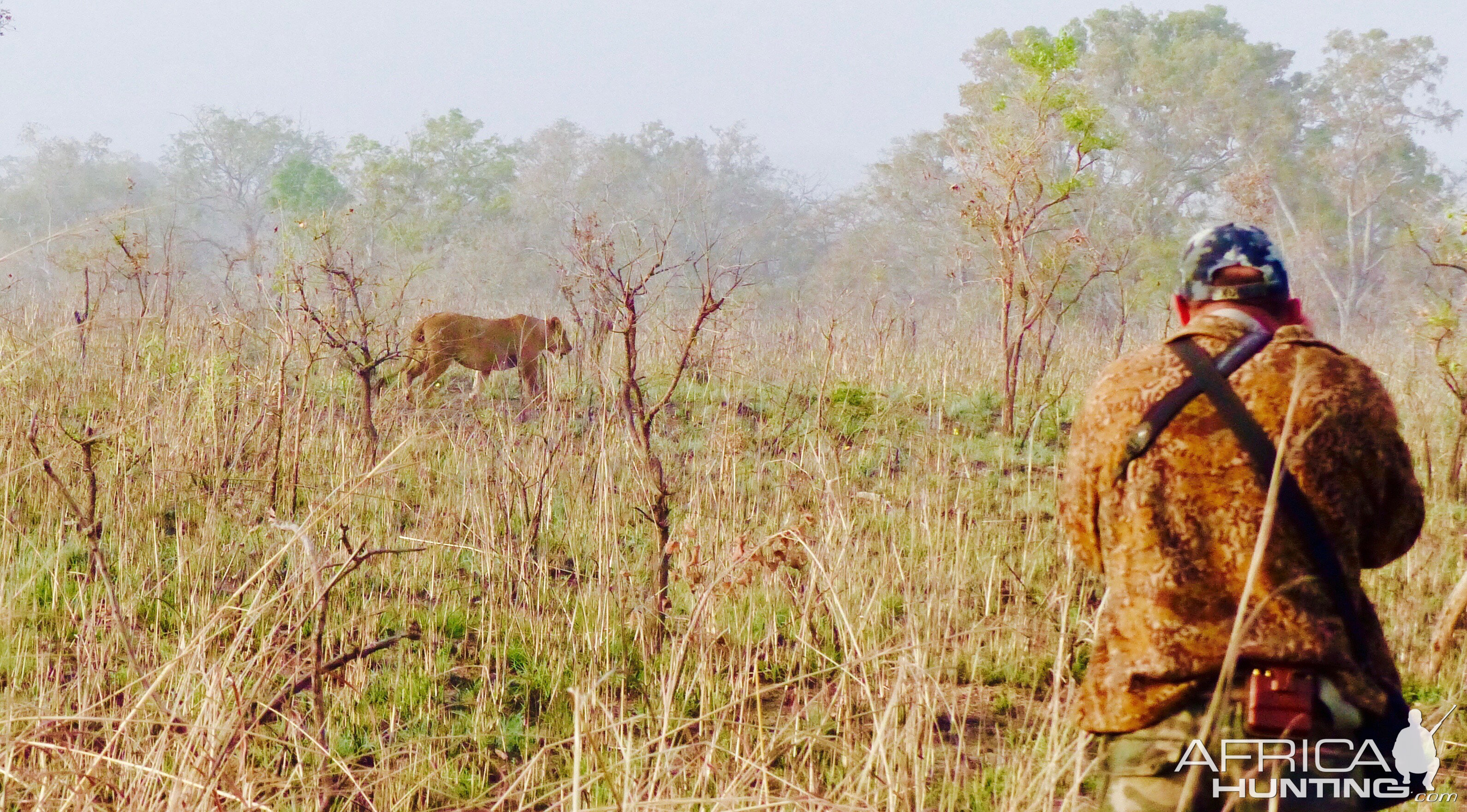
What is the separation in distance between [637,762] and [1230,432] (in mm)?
1723

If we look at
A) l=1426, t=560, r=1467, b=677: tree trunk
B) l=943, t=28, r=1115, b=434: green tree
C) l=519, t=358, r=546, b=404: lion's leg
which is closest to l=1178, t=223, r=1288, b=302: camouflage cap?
l=1426, t=560, r=1467, b=677: tree trunk

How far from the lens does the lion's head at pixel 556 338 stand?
795cm

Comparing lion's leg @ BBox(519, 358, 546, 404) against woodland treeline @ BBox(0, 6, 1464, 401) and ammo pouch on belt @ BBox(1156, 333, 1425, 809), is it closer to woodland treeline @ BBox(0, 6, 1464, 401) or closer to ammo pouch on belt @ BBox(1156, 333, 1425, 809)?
ammo pouch on belt @ BBox(1156, 333, 1425, 809)

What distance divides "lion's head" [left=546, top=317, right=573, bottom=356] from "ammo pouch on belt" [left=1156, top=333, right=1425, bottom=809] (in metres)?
6.37

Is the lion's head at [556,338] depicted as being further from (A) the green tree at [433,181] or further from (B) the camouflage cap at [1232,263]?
(A) the green tree at [433,181]

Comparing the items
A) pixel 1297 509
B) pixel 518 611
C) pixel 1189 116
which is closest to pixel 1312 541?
pixel 1297 509

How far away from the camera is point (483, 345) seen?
27.1 ft

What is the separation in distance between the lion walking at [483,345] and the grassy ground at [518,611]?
115cm

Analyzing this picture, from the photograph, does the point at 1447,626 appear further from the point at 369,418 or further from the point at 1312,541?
the point at 369,418

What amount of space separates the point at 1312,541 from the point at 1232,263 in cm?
49

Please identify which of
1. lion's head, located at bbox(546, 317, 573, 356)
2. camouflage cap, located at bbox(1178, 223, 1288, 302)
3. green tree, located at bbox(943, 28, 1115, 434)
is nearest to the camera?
camouflage cap, located at bbox(1178, 223, 1288, 302)

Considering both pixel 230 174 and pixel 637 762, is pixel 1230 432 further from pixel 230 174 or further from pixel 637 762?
pixel 230 174

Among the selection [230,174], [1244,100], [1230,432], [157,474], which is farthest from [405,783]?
[230,174]

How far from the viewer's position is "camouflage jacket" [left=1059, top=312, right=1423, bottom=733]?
1.67 meters
